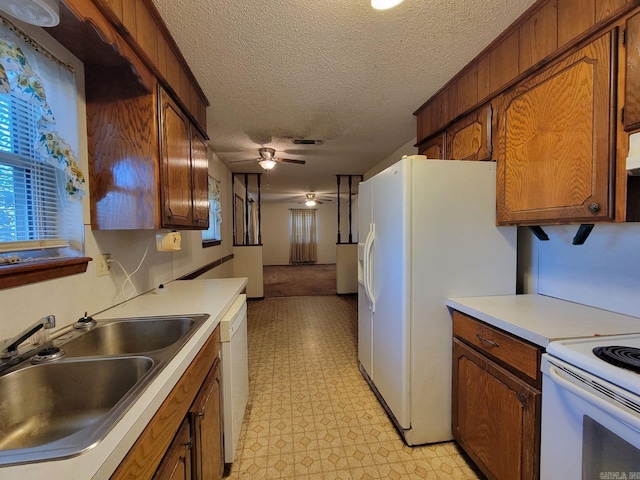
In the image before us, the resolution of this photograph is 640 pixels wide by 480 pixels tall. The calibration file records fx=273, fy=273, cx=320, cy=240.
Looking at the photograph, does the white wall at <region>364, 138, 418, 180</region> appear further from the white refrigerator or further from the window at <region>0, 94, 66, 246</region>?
the window at <region>0, 94, 66, 246</region>

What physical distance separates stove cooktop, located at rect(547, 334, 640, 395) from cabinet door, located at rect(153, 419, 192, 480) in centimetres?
130

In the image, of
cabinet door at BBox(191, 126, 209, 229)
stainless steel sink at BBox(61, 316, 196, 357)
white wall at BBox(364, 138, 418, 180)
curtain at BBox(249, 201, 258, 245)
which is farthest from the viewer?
curtain at BBox(249, 201, 258, 245)

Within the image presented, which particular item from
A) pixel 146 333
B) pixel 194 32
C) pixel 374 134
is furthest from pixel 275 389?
pixel 374 134

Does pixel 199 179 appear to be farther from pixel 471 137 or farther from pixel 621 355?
pixel 621 355

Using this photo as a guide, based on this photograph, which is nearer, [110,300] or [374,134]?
[110,300]

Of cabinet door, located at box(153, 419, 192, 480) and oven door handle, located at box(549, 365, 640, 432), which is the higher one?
oven door handle, located at box(549, 365, 640, 432)

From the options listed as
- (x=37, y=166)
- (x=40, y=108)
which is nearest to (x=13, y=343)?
(x=37, y=166)

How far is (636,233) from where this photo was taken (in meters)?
1.24

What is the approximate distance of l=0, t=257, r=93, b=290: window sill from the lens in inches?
34.7

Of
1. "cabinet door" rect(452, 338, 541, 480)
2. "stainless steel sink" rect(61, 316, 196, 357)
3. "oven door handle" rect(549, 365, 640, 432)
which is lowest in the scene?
"cabinet door" rect(452, 338, 541, 480)

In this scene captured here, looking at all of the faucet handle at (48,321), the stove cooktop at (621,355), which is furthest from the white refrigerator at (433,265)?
the faucet handle at (48,321)

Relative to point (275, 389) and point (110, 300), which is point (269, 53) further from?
point (275, 389)

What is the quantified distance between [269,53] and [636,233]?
6.88 ft

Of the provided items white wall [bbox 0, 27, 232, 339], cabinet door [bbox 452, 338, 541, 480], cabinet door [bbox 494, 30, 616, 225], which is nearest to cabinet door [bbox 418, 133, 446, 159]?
cabinet door [bbox 494, 30, 616, 225]
